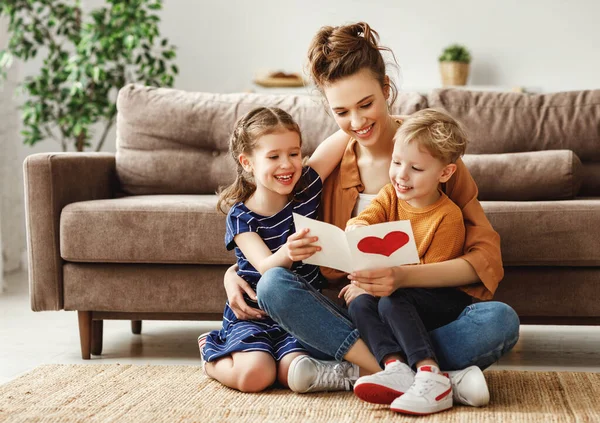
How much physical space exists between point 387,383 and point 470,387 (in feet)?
0.58

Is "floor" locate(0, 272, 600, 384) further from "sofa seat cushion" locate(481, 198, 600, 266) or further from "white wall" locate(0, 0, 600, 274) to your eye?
"white wall" locate(0, 0, 600, 274)

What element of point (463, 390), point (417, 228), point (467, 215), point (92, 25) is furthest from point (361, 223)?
point (92, 25)

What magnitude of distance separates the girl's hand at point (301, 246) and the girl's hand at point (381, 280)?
0.35ft

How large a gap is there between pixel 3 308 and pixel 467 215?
213 centimetres

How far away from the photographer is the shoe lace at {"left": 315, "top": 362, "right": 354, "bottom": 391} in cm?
172

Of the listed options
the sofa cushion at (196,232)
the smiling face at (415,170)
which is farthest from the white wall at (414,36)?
the smiling face at (415,170)

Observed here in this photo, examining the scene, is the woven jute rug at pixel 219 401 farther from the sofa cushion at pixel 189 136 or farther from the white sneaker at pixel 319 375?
the sofa cushion at pixel 189 136

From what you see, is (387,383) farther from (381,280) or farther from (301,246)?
(301,246)

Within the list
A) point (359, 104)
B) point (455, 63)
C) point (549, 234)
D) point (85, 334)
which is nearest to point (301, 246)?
point (359, 104)

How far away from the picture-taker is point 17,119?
14.0 ft

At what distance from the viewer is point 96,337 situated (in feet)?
7.64

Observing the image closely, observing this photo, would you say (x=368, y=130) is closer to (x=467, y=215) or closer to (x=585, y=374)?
(x=467, y=215)

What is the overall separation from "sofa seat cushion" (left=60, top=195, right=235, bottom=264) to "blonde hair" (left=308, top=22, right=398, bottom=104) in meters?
0.55

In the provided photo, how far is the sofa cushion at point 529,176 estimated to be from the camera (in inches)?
91.7
